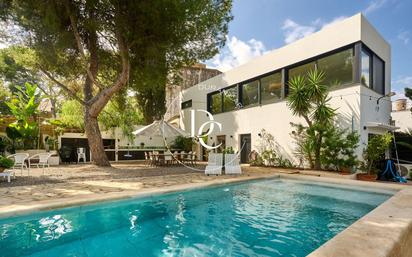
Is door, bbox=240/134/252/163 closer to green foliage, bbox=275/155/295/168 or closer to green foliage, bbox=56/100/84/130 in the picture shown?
green foliage, bbox=275/155/295/168

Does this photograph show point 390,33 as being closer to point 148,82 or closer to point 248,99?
point 248,99

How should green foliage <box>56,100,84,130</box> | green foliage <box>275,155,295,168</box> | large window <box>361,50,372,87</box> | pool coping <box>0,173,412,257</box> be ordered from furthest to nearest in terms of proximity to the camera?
green foliage <box>56,100,84,130</box> < green foliage <box>275,155,295,168</box> < large window <box>361,50,372,87</box> < pool coping <box>0,173,412,257</box>

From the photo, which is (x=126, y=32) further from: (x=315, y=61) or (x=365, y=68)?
(x=365, y=68)

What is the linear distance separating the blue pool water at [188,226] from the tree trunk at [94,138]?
8669 millimetres

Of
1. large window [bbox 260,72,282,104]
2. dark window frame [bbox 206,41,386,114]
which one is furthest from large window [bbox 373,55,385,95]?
large window [bbox 260,72,282,104]

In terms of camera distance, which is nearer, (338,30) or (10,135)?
(338,30)

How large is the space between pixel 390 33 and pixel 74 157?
895 inches

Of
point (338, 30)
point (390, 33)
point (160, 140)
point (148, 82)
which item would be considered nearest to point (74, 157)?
point (160, 140)

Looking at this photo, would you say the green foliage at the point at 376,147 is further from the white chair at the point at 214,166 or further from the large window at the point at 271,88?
the white chair at the point at 214,166

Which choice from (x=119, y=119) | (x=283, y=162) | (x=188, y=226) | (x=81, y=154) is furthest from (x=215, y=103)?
(x=188, y=226)

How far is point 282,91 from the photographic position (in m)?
16.0

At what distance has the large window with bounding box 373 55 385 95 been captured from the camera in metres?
13.5

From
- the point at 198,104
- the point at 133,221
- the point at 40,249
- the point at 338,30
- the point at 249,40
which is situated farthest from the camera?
the point at 198,104

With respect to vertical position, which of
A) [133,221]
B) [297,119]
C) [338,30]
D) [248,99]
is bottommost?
[133,221]
